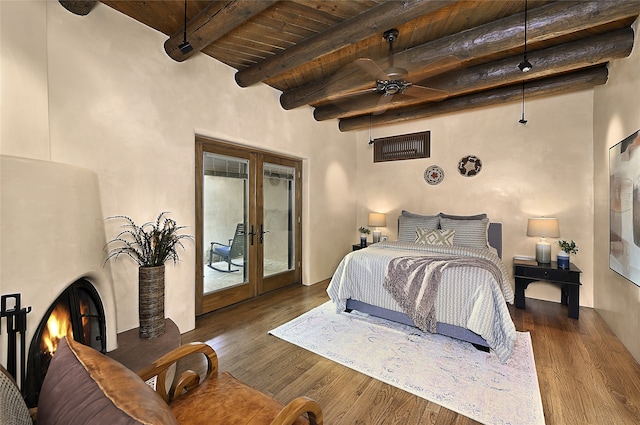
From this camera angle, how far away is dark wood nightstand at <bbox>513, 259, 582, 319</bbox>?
322 cm

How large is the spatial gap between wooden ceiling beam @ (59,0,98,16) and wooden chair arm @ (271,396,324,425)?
9.70ft

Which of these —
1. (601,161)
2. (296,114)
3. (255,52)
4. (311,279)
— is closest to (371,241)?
(311,279)

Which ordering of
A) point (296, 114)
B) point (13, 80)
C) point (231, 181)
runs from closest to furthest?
1. point (13, 80)
2. point (231, 181)
3. point (296, 114)

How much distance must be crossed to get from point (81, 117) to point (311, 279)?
3.56 m

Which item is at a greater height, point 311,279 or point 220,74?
point 220,74

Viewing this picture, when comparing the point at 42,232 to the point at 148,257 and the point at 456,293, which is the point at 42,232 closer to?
the point at 148,257

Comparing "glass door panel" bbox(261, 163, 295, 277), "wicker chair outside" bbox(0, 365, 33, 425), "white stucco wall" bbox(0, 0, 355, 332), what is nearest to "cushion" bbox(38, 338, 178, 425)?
"wicker chair outside" bbox(0, 365, 33, 425)

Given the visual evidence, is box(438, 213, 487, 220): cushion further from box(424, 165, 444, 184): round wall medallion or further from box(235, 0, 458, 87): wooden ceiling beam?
box(235, 0, 458, 87): wooden ceiling beam

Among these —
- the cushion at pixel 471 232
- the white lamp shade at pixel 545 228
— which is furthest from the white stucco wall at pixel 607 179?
the cushion at pixel 471 232

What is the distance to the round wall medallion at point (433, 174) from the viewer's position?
474 centimetres

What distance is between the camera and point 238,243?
147 inches

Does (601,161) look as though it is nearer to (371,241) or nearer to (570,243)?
(570,243)

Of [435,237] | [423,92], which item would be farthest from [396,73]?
[435,237]

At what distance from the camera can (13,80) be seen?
6.04 feet
